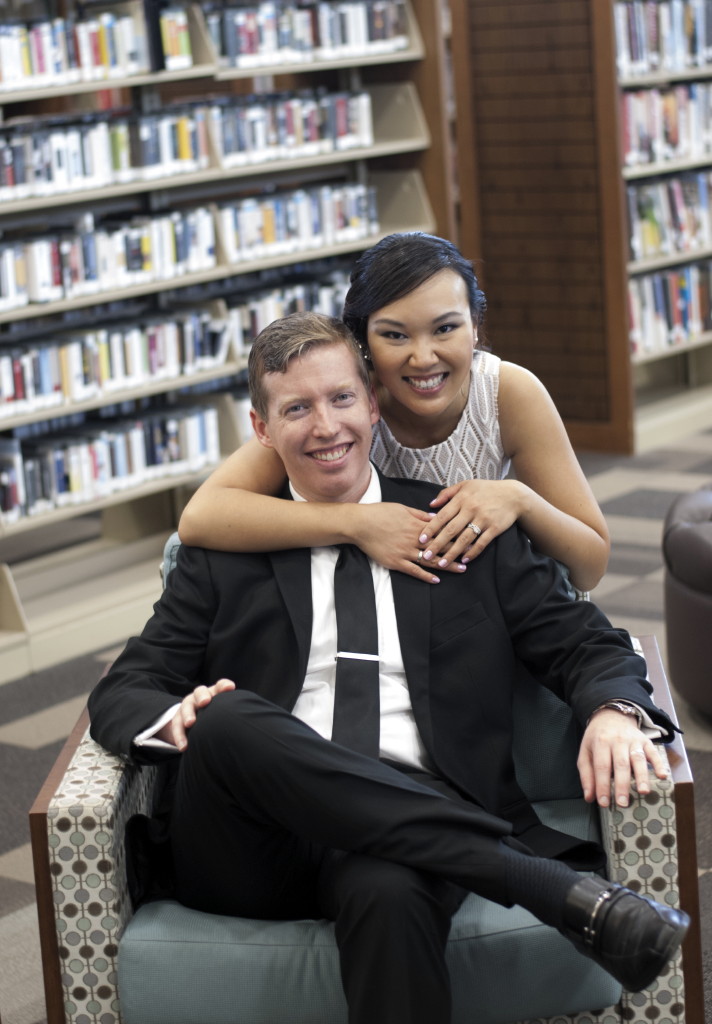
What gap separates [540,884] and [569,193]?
4731 mm

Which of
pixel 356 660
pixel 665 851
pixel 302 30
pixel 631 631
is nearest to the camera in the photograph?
pixel 665 851

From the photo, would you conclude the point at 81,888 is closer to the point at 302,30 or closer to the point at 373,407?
the point at 373,407

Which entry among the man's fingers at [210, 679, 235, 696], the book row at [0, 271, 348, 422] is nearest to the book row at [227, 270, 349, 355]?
the book row at [0, 271, 348, 422]

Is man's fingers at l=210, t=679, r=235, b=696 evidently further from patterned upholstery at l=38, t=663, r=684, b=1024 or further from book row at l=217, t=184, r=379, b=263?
book row at l=217, t=184, r=379, b=263

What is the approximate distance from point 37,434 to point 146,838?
2985 mm

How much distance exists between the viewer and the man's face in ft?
7.24

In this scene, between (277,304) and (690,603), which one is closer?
(690,603)

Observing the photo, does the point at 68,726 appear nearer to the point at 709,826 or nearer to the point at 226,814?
the point at 709,826

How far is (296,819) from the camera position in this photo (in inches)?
76.7

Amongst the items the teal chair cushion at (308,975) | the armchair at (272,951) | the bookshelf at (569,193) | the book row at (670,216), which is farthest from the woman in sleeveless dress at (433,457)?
the book row at (670,216)

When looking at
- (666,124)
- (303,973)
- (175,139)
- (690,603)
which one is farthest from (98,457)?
(666,124)

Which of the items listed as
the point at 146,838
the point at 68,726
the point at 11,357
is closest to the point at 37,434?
the point at 11,357

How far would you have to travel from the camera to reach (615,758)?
6.42 ft

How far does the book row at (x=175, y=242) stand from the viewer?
451 centimetres
